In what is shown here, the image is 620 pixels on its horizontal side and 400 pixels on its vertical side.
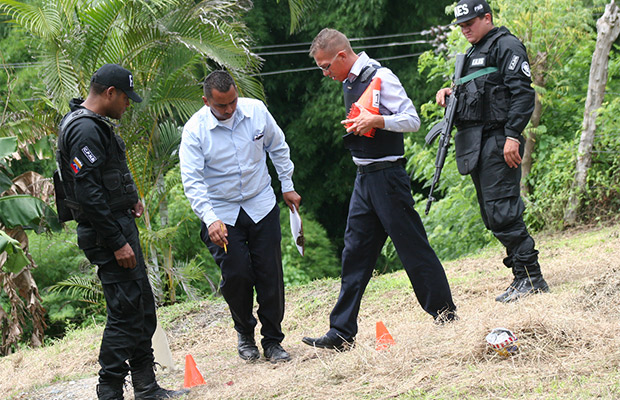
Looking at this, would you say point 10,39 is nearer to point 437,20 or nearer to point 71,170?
point 437,20

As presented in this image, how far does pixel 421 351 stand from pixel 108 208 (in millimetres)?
1928

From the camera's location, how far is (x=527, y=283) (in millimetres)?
5285

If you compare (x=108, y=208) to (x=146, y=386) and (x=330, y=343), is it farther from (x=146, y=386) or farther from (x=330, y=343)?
(x=330, y=343)

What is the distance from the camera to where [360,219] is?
4766 mm

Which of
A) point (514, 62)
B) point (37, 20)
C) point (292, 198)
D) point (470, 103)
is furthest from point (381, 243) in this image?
point (37, 20)

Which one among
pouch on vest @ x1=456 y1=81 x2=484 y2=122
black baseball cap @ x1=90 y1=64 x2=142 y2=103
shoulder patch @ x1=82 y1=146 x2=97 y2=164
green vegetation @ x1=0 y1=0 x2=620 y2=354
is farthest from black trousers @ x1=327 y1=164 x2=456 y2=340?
green vegetation @ x1=0 y1=0 x2=620 y2=354

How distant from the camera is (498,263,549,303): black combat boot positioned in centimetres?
522

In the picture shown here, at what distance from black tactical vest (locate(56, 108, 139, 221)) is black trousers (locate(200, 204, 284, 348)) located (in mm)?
785

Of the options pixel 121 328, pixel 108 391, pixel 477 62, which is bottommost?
pixel 108 391

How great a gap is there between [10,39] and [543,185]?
462 inches

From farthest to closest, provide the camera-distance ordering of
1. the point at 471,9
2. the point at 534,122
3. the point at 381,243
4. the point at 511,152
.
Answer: the point at 534,122 < the point at 471,9 < the point at 511,152 < the point at 381,243

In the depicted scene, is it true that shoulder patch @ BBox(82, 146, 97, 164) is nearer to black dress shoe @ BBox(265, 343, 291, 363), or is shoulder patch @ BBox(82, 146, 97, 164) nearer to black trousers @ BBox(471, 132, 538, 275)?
black dress shoe @ BBox(265, 343, 291, 363)

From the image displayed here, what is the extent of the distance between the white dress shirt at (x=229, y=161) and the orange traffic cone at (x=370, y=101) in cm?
73

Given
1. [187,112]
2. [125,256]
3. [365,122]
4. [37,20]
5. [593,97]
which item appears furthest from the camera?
[593,97]
